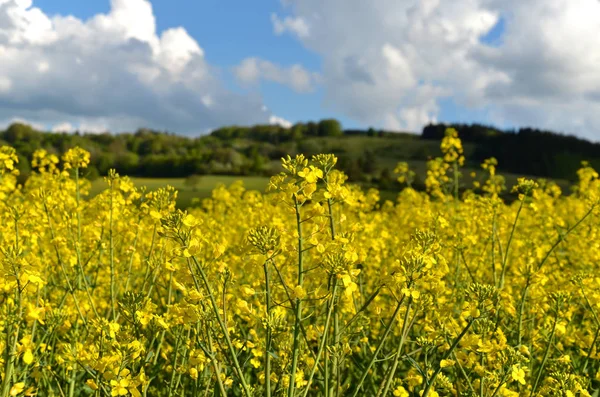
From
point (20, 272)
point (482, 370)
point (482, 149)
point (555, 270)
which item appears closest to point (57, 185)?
point (20, 272)

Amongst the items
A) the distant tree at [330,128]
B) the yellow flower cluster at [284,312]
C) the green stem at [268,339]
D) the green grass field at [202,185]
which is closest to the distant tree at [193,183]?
the green grass field at [202,185]

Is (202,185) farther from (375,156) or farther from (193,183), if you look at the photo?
(375,156)

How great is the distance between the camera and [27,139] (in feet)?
235

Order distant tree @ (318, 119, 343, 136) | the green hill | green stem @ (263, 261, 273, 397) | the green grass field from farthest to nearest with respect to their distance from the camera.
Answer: distant tree @ (318, 119, 343, 136) < the green hill < the green grass field < green stem @ (263, 261, 273, 397)

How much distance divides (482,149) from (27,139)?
58.6 m

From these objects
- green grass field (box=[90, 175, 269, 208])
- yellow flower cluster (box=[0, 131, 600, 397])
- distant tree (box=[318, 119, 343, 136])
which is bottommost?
green grass field (box=[90, 175, 269, 208])

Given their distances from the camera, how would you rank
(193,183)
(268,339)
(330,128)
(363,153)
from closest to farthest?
(268,339) < (193,183) < (363,153) < (330,128)

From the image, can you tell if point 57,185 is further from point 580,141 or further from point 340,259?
point 580,141

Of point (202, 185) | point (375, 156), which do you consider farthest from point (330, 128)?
point (202, 185)

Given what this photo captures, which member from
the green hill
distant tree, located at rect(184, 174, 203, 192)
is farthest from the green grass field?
the green hill

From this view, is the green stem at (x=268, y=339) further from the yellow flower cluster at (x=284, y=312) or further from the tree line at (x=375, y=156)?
the tree line at (x=375, y=156)

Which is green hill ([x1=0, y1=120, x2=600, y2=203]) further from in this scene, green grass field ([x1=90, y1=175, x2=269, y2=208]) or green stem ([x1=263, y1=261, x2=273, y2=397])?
green stem ([x1=263, y1=261, x2=273, y2=397])

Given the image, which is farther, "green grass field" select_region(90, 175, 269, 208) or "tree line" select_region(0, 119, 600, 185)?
"tree line" select_region(0, 119, 600, 185)

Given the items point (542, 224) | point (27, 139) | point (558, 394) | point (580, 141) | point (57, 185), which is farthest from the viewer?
point (27, 139)
